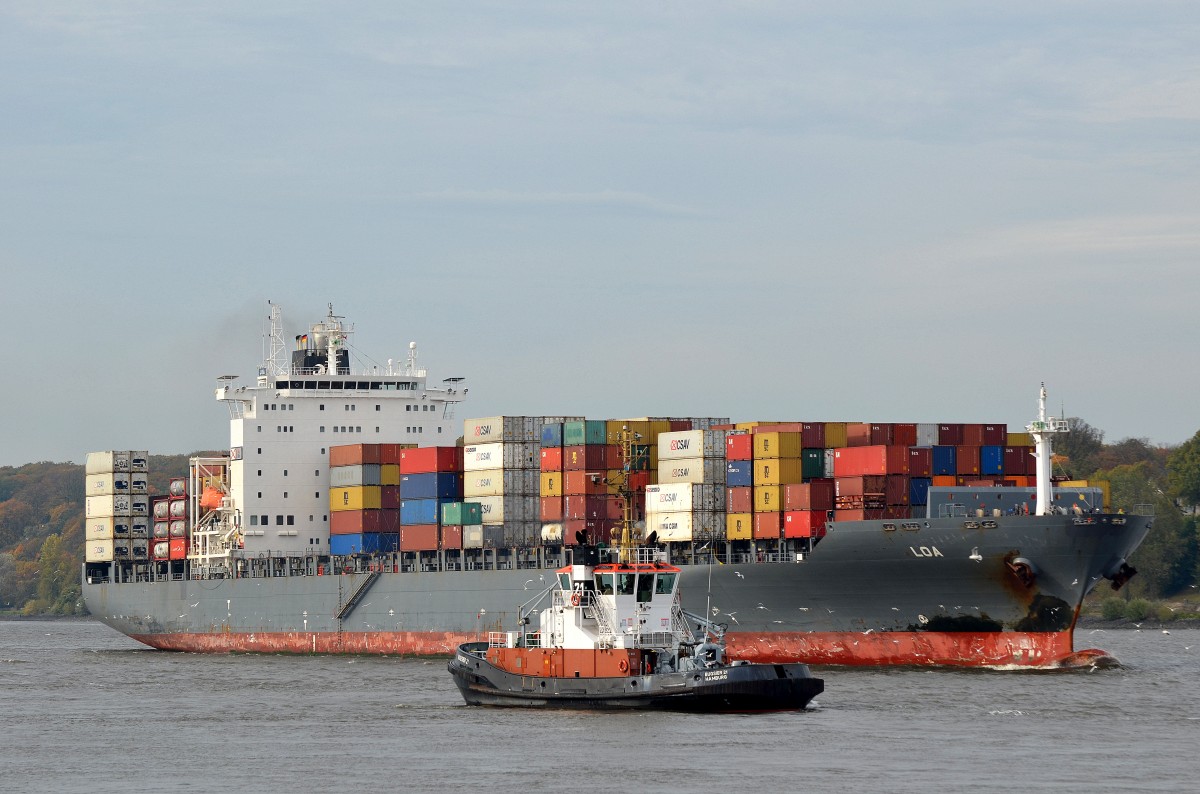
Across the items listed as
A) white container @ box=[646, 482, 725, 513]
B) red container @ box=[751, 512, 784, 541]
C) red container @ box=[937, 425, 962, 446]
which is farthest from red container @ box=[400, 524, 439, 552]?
red container @ box=[937, 425, 962, 446]

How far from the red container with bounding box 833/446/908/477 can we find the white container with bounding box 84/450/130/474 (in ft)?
128

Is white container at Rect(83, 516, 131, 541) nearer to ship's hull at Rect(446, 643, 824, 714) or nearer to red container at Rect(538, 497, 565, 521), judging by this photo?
red container at Rect(538, 497, 565, 521)

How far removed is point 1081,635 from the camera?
91.8 m

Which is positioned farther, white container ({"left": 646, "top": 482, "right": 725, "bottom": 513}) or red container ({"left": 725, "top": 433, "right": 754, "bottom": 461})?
white container ({"left": 646, "top": 482, "right": 725, "bottom": 513})

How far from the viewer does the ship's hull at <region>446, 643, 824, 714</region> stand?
4122 centimetres

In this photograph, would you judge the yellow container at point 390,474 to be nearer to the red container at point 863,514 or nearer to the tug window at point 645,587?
the red container at point 863,514

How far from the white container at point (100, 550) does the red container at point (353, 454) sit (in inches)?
550

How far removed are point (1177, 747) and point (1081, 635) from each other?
55.2m

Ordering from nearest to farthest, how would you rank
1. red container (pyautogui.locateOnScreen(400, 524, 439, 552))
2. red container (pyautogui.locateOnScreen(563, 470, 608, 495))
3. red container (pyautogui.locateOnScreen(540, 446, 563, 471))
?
red container (pyautogui.locateOnScreen(563, 470, 608, 495)) → red container (pyautogui.locateOnScreen(540, 446, 563, 471)) → red container (pyautogui.locateOnScreen(400, 524, 439, 552))

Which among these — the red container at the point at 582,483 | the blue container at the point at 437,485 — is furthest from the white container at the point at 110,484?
the red container at the point at 582,483

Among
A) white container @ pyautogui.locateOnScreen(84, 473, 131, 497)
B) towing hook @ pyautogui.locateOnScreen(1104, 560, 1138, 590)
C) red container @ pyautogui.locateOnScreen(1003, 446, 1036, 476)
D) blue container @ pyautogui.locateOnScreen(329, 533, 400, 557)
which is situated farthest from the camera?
white container @ pyautogui.locateOnScreen(84, 473, 131, 497)

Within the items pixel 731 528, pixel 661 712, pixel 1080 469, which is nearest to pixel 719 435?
pixel 731 528

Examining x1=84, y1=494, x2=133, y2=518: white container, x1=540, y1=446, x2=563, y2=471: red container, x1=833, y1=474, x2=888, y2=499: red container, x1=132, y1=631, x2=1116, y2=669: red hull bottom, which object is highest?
x1=540, y1=446, x2=563, y2=471: red container

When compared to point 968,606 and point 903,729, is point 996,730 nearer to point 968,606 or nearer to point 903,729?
point 903,729
